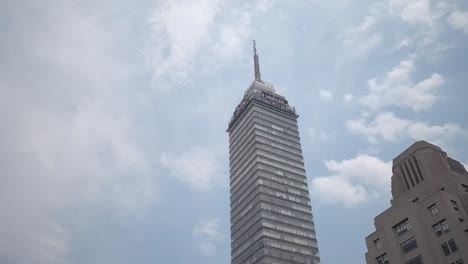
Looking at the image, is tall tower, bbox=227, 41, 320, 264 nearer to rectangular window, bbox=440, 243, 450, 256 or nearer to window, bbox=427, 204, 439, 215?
window, bbox=427, 204, 439, 215

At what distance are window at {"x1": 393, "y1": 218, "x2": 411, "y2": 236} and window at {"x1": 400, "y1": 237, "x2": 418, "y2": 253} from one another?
1.94 m

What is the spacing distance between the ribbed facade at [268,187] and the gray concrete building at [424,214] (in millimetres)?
60959

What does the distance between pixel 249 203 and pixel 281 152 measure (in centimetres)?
2579

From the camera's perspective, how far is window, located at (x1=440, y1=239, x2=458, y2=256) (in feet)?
214

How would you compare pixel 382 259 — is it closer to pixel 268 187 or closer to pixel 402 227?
pixel 402 227

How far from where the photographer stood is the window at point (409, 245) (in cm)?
7119

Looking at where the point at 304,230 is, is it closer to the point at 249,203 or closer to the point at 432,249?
the point at 249,203

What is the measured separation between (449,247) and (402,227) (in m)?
9.61

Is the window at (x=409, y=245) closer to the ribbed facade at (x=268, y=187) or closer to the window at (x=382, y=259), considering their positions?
the window at (x=382, y=259)

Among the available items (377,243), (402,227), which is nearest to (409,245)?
(402,227)

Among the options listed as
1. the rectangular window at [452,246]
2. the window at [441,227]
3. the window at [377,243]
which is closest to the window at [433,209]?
the window at [441,227]

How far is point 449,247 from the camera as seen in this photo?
2589 inches

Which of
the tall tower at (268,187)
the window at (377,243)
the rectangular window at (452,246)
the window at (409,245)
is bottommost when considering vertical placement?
the rectangular window at (452,246)

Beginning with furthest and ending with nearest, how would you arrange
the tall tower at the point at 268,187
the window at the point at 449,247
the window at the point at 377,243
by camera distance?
the tall tower at the point at 268,187, the window at the point at 377,243, the window at the point at 449,247
